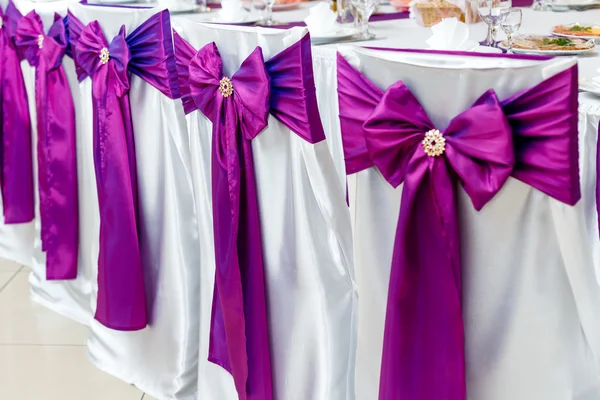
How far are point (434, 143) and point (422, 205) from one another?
0.11 m

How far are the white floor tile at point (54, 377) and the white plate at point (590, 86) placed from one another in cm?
142

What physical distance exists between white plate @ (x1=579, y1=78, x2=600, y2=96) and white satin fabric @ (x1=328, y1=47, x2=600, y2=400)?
0.17 m

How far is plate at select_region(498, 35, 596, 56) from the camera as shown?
1623 millimetres

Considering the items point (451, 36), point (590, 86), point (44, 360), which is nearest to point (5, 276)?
point (44, 360)

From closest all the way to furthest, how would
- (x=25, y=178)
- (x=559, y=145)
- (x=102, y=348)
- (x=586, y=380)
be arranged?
(x=559, y=145) < (x=586, y=380) < (x=102, y=348) < (x=25, y=178)

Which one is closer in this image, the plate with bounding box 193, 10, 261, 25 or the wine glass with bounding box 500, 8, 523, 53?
the wine glass with bounding box 500, 8, 523, 53

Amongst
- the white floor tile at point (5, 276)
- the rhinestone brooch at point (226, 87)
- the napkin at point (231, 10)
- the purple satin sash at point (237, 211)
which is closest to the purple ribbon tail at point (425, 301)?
the purple satin sash at point (237, 211)

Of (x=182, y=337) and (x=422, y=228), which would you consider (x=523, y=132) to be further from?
(x=182, y=337)

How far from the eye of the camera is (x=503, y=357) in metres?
1.29

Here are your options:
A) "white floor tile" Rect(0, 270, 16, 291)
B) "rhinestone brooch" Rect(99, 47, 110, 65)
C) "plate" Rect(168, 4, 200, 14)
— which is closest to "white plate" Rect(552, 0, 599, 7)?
"plate" Rect(168, 4, 200, 14)

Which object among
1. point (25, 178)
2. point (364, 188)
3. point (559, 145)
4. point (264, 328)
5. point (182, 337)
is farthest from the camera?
point (25, 178)

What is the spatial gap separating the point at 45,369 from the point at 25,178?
0.74 metres

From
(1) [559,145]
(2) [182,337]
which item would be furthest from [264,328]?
(1) [559,145]

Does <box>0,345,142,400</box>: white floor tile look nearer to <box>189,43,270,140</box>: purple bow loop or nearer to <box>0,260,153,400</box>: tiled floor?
<box>0,260,153,400</box>: tiled floor
